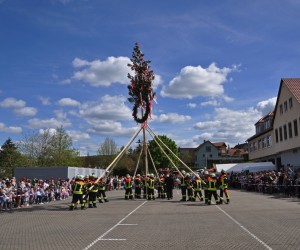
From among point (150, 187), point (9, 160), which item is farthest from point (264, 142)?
point (9, 160)

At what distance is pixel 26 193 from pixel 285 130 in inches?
1084

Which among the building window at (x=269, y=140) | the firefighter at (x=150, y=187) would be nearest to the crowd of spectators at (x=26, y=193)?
the firefighter at (x=150, y=187)

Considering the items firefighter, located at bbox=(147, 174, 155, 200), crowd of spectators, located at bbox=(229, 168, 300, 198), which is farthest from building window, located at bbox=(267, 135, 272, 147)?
firefighter, located at bbox=(147, 174, 155, 200)

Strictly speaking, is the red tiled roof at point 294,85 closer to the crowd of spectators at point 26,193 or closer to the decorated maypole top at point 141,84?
the decorated maypole top at point 141,84

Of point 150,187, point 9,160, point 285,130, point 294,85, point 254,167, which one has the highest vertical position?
point 294,85

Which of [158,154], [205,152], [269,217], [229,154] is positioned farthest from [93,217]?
[229,154]

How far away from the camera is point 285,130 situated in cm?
3931

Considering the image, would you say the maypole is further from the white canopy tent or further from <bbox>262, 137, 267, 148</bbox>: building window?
<bbox>262, 137, 267, 148</bbox>: building window

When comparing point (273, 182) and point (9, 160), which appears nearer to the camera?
point (273, 182)

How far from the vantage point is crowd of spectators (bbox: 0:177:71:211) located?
65.7ft

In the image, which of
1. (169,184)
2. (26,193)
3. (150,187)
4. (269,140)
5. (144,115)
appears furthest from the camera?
(269,140)

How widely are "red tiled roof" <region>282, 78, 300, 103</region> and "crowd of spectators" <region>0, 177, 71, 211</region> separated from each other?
22.9 m

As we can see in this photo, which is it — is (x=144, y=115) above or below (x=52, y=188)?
above

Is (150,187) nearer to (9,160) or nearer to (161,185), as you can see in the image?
(161,185)
